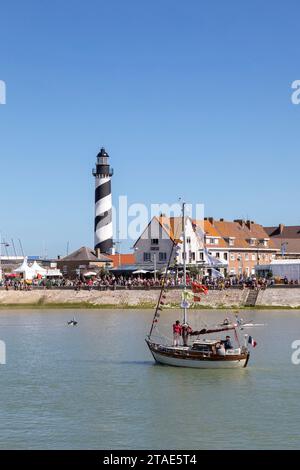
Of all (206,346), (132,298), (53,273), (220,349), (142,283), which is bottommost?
(220,349)

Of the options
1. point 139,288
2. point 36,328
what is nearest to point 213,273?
point 139,288

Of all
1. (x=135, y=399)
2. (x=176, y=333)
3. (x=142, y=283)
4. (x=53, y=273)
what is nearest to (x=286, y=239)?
(x=53, y=273)

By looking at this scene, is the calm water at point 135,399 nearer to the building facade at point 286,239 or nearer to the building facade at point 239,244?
the building facade at point 239,244

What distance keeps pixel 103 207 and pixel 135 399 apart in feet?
315

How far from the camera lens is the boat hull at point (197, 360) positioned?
48.0 metres

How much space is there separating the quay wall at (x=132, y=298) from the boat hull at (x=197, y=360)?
38.7 m

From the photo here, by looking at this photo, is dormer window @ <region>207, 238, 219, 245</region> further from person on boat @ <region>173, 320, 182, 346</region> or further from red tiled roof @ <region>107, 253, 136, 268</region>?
person on boat @ <region>173, 320, 182, 346</region>

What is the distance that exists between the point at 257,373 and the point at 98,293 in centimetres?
5743

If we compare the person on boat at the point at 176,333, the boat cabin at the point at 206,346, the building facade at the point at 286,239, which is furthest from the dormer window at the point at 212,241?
the boat cabin at the point at 206,346

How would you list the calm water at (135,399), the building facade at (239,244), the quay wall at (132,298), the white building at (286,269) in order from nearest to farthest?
the calm water at (135,399), the quay wall at (132,298), the white building at (286,269), the building facade at (239,244)

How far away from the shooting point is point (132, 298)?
10088 cm

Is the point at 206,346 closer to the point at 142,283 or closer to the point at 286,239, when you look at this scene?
the point at 142,283

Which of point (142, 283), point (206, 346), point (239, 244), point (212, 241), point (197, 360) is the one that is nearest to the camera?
point (197, 360)
